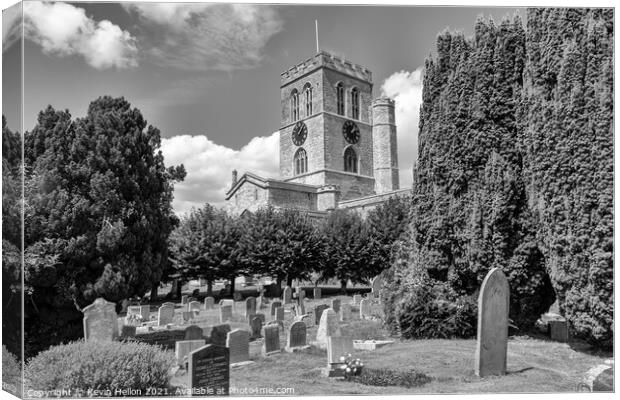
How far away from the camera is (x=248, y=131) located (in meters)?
9.05

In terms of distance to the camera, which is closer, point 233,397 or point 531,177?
point 233,397

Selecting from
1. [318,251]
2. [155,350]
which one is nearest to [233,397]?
[155,350]

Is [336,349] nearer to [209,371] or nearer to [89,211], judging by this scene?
[209,371]

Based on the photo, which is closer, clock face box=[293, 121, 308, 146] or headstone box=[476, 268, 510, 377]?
headstone box=[476, 268, 510, 377]

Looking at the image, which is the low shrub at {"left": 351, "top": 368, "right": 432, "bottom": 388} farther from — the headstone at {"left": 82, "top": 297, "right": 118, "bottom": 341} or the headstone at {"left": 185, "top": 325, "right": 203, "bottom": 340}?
the headstone at {"left": 82, "top": 297, "right": 118, "bottom": 341}

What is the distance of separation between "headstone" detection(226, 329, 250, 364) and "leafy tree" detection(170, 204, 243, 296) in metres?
13.6

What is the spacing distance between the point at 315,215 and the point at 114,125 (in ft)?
70.3

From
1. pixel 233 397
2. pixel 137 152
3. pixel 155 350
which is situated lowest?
pixel 233 397

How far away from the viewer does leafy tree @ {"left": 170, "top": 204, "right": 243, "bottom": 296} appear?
21.8m

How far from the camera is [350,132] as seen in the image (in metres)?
22.2

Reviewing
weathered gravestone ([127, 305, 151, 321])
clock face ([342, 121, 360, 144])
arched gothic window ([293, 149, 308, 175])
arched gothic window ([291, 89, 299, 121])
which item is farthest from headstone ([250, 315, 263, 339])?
arched gothic window ([293, 149, 308, 175])

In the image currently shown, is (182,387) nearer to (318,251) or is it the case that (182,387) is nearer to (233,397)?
(233,397)

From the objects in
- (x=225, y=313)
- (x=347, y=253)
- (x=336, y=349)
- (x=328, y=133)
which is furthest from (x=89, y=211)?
(x=347, y=253)

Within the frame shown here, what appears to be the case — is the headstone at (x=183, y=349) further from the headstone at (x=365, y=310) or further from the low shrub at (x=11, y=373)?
the headstone at (x=365, y=310)
